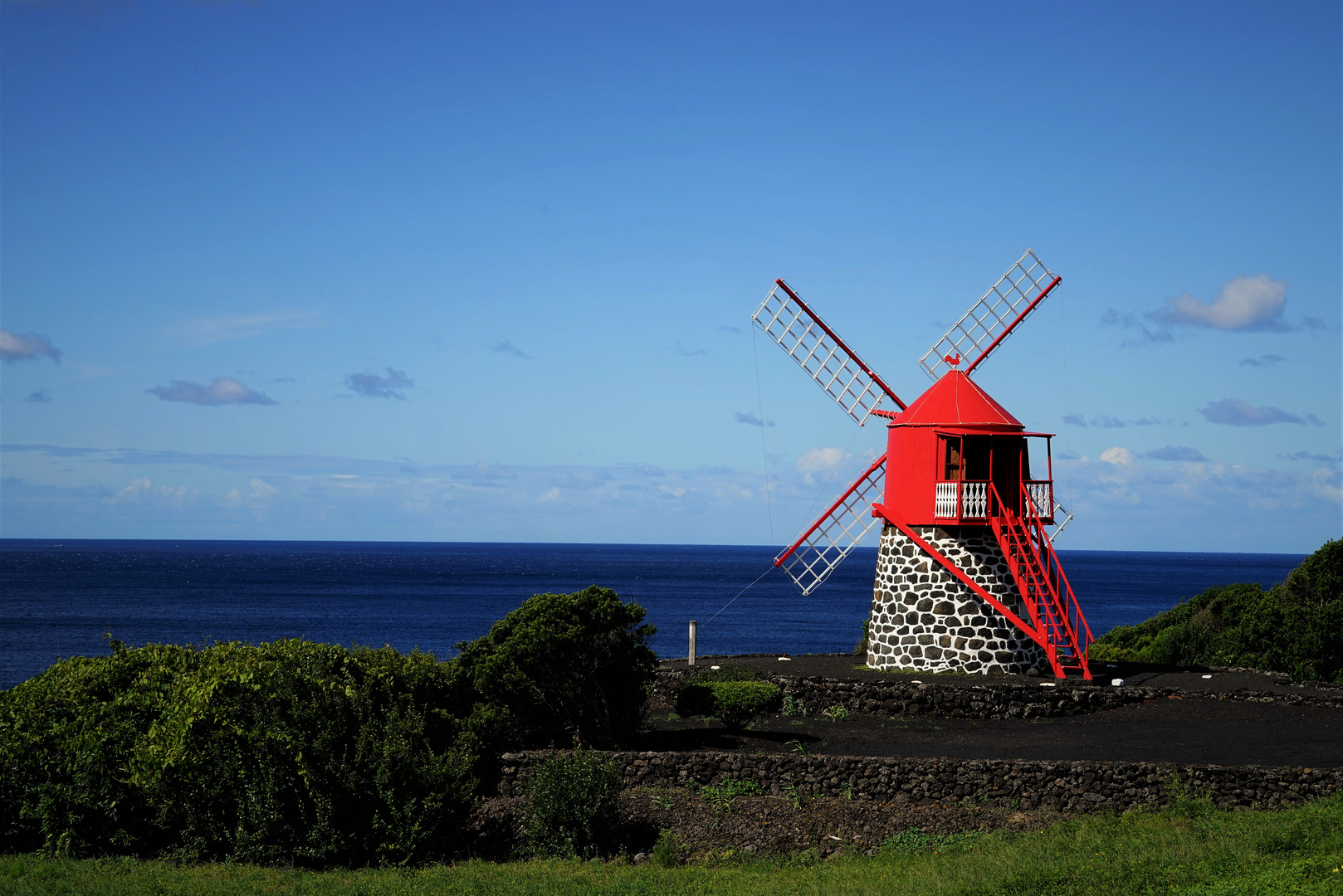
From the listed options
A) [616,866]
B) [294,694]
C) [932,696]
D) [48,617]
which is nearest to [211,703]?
[294,694]

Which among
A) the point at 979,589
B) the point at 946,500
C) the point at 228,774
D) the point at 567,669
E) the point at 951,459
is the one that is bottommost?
the point at 228,774

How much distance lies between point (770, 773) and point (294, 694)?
8218 mm

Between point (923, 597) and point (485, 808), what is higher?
point (923, 597)

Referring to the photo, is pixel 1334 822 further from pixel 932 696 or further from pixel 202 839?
pixel 202 839

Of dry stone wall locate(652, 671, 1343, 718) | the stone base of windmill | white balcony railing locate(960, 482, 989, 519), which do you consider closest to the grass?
dry stone wall locate(652, 671, 1343, 718)

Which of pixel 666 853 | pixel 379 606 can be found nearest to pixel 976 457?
pixel 666 853

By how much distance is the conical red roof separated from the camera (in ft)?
95.7

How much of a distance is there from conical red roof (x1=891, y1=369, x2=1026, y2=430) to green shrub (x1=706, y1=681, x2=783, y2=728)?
31.2ft

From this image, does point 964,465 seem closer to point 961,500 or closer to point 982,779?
point 961,500

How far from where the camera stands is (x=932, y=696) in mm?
25406

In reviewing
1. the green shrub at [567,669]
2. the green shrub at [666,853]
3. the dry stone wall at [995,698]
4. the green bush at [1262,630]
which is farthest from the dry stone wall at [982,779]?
the green bush at [1262,630]

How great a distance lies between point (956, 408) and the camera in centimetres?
2938

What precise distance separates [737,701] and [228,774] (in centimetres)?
1070

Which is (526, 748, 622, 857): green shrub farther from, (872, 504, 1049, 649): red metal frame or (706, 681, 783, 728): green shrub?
(872, 504, 1049, 649): red metal frame
